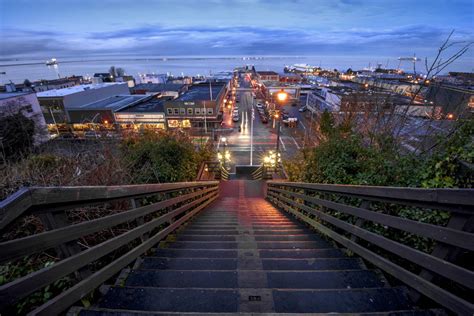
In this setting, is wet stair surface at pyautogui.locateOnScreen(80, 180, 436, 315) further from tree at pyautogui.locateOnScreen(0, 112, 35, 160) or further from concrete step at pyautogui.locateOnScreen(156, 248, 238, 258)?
tree at pyautogui.locateOnScreen(0, 112, 35, 160)

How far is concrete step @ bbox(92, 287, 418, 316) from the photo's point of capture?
5.51ft

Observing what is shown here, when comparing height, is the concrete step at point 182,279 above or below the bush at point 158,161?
above

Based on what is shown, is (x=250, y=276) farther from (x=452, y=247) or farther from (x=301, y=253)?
(x=452, y=247)

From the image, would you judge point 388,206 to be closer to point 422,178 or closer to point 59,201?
point 422,178

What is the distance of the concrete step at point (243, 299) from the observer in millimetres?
1681

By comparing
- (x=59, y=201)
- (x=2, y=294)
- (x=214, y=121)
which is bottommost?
(x=214, y=121)

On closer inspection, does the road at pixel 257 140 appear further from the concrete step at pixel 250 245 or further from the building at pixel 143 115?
the concrete step at pixel 250 245

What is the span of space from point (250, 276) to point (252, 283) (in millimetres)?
79

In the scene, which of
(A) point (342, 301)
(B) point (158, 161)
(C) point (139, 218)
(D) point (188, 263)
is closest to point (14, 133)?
(B) point (158, 161)

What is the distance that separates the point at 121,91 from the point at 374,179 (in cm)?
5164

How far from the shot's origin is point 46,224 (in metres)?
1.35

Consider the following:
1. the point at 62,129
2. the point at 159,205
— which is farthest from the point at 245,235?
the point at 62,129

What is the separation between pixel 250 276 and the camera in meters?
2.17

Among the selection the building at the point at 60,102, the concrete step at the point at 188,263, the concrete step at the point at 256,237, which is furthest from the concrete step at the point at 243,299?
the building at the point at 60,102
